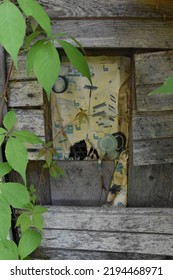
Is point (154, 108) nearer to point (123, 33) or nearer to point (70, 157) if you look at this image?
point (123, 33)

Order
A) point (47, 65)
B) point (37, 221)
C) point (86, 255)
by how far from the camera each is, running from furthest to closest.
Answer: point (86, 255), point (37, 221), point (47, 65)

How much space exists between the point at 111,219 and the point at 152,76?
0.68 m

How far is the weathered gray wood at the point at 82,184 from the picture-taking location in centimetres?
179

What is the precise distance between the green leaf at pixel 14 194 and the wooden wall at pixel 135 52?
0.50 m

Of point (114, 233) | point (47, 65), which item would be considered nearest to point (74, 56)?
point (47, 65)

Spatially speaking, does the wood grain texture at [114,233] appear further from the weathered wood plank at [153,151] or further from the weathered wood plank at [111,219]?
the weathered wood plank at [153,151]

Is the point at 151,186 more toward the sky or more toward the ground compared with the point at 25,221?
more toward the sky

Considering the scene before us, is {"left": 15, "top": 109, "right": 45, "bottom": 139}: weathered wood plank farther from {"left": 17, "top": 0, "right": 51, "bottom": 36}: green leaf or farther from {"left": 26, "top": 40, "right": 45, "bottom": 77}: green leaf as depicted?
{"left": 17, "top": 0, "right": 51, "bottom": 36}: green leaf

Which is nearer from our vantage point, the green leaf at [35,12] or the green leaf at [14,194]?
the green leaf at [35,12]

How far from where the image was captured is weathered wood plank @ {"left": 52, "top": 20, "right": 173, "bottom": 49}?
1.53 m

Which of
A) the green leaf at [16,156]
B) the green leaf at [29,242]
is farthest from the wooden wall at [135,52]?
the green leaf at [16,156]

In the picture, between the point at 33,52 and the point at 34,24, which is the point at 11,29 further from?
the point at 34,24

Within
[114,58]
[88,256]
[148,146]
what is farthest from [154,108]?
[88,256]

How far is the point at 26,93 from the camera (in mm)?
1609
